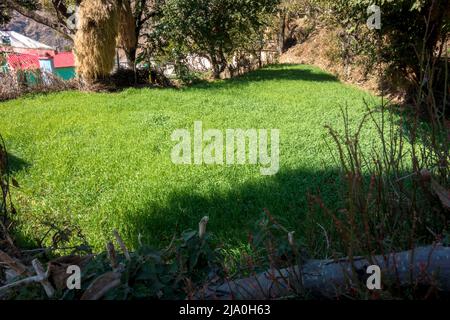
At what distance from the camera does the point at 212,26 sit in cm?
1596

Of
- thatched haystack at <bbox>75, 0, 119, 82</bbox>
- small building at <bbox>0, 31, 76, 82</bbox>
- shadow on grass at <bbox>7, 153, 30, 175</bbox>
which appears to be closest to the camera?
shadow on grass at <bbox>7, 153, 30, 175</bbox>

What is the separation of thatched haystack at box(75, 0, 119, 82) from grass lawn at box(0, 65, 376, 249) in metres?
2.34

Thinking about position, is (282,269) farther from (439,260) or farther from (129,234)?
(129,234)

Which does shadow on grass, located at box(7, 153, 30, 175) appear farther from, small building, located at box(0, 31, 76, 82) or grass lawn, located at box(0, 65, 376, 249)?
small building, located at box(0, 31, 76, 82)

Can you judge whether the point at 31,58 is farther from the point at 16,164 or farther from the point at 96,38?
the point at 16,164

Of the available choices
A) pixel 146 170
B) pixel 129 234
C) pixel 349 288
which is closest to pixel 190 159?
pixel 146 170

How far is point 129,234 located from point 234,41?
49.9 ft

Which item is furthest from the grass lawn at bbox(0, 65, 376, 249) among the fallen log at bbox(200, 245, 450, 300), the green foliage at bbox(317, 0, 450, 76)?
the green foliage at bbox(317, 0, 450, 76)

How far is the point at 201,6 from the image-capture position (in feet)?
49.8

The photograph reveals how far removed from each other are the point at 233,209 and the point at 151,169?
157 centimetres

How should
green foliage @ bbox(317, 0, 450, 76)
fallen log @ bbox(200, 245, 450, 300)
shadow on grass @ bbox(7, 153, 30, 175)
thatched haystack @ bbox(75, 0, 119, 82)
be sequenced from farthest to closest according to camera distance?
thatched haystack @ bbox(75, 0, 119, 82)
green foliage @ bbox(317, 0, 450, 76)
shadow on grass @ bbox(7, 153, 30, 175)
fallen log @ bbox(200, 245, 450, 300)

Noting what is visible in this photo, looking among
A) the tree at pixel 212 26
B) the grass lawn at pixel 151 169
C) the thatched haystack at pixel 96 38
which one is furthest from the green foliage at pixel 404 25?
the thatched haystack at pixel 96 38

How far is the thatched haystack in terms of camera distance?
1184 cm

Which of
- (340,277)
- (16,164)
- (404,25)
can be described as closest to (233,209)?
(340,277)
